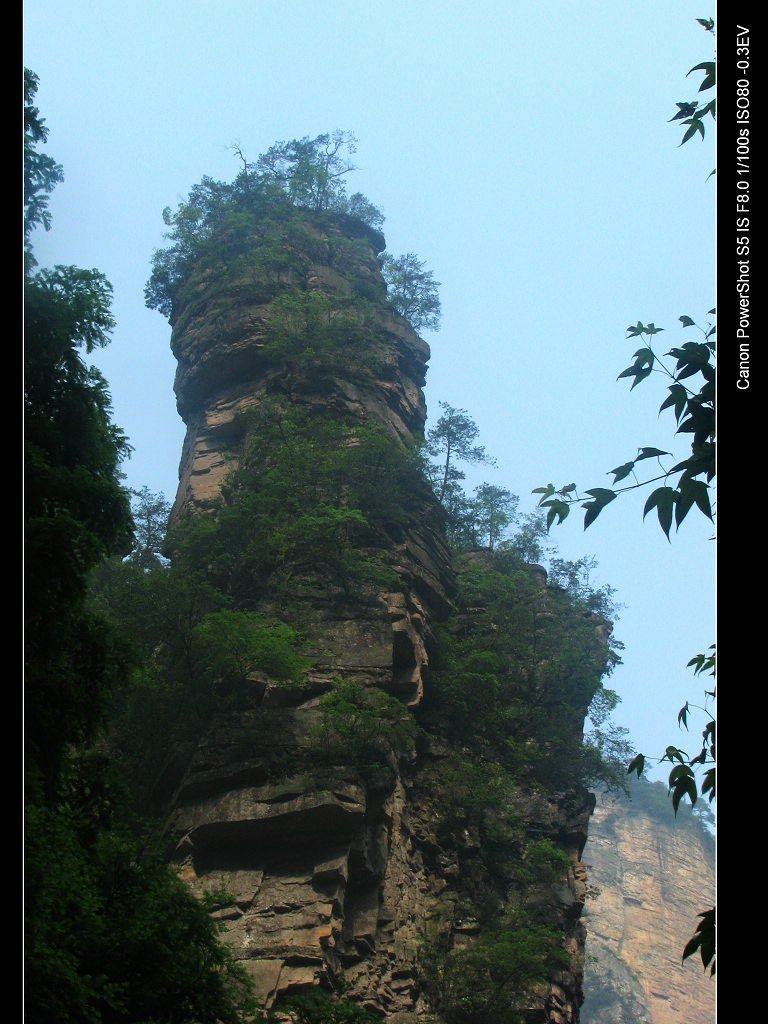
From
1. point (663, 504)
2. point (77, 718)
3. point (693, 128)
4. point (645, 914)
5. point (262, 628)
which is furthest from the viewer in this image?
point (645, 914)

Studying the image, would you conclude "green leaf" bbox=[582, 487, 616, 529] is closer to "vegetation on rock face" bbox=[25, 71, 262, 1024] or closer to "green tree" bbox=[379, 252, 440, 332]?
"vegetation on rock face" bbox=[25, 71, 262, 1024]

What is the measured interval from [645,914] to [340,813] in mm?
57170

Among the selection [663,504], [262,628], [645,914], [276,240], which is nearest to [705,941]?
[663,504]

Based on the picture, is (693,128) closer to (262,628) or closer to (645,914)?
(262,628)

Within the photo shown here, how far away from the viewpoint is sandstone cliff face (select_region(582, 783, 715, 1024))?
60.7 meters

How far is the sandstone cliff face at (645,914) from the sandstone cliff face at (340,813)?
110ft

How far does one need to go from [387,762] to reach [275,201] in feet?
94.1

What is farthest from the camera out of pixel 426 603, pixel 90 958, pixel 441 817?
pixel 426 603

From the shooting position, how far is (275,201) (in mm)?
42781

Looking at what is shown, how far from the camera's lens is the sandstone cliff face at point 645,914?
6072 cm

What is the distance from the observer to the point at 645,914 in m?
68.9
